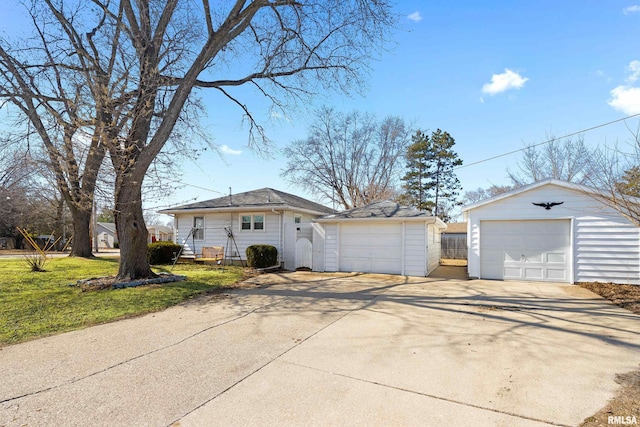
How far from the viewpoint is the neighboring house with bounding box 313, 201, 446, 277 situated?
40.0ft

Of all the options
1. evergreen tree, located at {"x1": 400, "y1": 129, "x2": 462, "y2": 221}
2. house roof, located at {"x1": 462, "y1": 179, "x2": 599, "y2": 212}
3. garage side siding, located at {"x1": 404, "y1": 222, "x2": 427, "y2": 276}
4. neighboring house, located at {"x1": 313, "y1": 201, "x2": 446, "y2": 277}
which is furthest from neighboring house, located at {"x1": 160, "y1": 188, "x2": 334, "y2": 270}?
evergreen tree, located at {"x1": 400, "y1": 129, "x2": 462, "y2": 221}

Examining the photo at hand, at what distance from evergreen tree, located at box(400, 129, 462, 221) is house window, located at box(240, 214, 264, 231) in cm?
2024

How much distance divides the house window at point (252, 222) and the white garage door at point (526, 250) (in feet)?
30.6

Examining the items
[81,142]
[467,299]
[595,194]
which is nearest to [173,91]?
[81,142]

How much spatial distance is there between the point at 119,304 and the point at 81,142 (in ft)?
14.7

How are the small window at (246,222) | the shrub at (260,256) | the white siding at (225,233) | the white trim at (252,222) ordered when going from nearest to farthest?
1. the shrub at (260,256)
2. the white siding at (225,233)
3. the white trim at (252,222)
4. the small window at (246,222)

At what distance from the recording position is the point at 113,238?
150ft

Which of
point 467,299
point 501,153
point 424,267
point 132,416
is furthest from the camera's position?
point 501,153

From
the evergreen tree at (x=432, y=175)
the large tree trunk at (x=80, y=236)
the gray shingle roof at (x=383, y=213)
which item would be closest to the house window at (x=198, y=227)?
the large tree trunk at (x=80, y=236)

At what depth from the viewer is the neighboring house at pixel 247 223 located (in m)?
14.5

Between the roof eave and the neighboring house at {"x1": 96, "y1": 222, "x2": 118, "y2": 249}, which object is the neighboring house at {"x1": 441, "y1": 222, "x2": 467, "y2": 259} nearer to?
the roof eave

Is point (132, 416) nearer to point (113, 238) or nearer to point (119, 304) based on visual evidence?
point (119, 304)

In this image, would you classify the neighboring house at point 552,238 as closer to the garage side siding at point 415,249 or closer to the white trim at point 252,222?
the garage side siding at point 415,249

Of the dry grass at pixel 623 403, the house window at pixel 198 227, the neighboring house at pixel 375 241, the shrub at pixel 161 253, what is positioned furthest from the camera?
the house window at pixel 198 227
